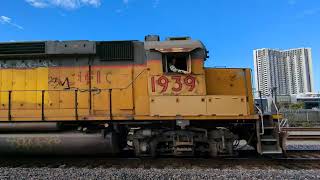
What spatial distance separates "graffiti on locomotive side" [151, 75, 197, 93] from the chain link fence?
804 inches

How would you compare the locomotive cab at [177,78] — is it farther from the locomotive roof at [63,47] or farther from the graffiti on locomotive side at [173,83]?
the locomotive roof at [63,47]

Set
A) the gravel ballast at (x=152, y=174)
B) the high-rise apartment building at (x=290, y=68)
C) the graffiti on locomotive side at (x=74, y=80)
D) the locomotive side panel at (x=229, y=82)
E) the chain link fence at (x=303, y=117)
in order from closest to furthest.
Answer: the gravel ballast at (x=152, y=174) < the locomotive side panel at (x=229, y=82) < the graffiti on locomotive side at (x=74, y=80) < the chain link fence at (x=303, y=117) < the high-rise apartment building at (x=290, y=68)

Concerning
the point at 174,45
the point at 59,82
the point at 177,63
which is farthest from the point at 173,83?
the point at 59,82

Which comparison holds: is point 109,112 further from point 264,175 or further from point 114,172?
point 264,175

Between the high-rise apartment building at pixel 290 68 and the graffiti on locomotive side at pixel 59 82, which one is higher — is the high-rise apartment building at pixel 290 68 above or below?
above

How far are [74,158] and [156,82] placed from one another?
323 cm

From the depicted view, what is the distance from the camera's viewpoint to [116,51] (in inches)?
345

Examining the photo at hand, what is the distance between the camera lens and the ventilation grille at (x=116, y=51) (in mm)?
8703

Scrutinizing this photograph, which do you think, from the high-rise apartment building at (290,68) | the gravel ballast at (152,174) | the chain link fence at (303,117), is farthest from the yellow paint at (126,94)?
the high-rise apartment building at (290,68)

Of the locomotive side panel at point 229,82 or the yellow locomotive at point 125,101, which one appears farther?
the locomotive side panel at point 229,82

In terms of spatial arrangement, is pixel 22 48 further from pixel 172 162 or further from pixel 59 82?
pixel 172 162

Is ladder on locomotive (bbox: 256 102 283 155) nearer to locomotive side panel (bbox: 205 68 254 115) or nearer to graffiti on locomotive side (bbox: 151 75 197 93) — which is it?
locomotive side panel (bbox: 205 68 254 115)

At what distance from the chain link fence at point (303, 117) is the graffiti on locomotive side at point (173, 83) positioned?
20.4 m

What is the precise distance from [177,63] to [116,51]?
1.80 m
